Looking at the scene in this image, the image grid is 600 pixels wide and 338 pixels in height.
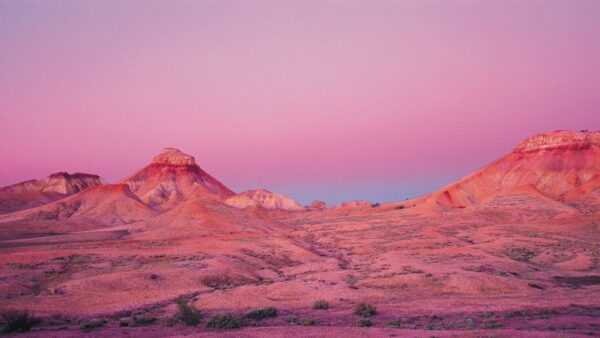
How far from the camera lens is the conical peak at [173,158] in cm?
18300

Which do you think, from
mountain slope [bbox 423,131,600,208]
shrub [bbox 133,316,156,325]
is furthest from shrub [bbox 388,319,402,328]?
mountain slope [bbox 423,131,600,208]

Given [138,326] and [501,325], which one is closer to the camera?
[501,325]

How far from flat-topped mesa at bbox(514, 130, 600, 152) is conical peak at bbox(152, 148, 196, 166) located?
12320 cm

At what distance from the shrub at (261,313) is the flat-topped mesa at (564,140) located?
13329 cm

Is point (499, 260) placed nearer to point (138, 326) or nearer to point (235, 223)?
point (138, 326)

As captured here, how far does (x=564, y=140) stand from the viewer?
433 feet

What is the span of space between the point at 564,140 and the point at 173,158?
137m

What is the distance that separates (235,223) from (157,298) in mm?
53923

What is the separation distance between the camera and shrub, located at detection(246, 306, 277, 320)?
21500 mm

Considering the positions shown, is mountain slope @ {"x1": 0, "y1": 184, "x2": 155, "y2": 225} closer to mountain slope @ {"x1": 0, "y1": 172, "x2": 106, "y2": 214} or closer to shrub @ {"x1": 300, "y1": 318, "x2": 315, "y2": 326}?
mountain slope @ {"x1": 0, "y1": 172, "x2": 106, "y2": 214}

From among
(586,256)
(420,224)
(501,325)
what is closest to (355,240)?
(420,224)

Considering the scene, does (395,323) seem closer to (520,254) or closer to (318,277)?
(318,277)

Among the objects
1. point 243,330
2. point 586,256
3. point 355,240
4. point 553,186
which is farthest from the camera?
point 553,186

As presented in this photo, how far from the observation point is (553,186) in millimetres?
119000
